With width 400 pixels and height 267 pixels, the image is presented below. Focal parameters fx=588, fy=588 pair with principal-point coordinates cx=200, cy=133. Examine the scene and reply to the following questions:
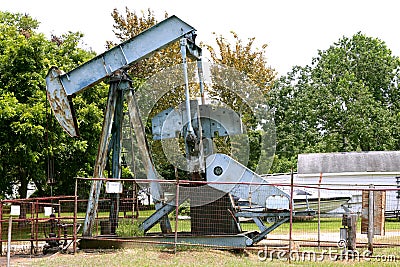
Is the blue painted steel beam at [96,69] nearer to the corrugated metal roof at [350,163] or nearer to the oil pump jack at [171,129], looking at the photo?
the oil pump jack at [171,129]

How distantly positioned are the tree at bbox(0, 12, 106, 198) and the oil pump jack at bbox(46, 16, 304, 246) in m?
3.44

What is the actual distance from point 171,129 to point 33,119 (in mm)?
6465

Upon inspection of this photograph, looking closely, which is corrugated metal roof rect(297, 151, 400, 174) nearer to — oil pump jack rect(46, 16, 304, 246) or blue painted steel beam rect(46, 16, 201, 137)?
oil pump jack rect(46, 16, 304, 246)

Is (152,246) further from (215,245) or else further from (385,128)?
(385,128)

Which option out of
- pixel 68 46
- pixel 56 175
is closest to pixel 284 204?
pixel 56 175

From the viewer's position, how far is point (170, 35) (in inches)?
508

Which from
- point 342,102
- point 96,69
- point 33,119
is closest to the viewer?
point 96,69

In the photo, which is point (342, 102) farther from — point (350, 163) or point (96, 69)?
point (96, 69)

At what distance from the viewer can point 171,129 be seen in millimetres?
12641

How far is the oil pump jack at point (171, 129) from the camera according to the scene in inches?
486

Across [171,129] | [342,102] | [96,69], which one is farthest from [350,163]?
[96,69]

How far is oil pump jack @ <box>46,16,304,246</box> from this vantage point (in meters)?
12.3

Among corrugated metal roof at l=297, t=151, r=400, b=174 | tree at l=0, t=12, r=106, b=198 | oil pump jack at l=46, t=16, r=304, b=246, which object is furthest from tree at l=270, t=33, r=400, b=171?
oil pump jack at l=46, t=16, r=304, b=246

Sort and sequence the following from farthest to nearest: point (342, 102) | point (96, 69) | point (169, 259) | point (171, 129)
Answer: point (342, 102), point (96, 69), point (171, 129), point (169, 259)
